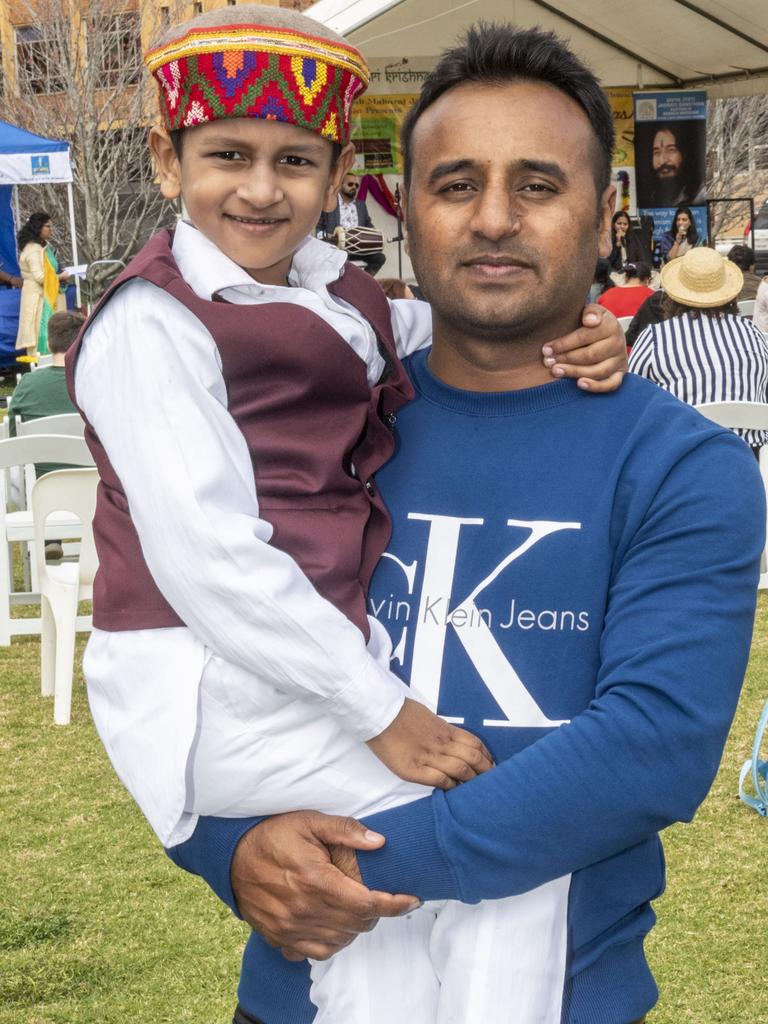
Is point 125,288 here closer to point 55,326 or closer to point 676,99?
point 55,326

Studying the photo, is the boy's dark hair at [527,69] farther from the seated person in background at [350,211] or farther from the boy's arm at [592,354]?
the seated person in background at [350,211]

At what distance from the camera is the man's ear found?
1943 millimetres

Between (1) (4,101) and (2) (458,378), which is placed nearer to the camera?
(2) (458,378)

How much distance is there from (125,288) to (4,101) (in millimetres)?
26674

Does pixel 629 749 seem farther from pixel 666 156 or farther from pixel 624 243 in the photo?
pixel 666 156

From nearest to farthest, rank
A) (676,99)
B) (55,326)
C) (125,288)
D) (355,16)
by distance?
(125,288)
(55,326)
(355,16)
(676,99)

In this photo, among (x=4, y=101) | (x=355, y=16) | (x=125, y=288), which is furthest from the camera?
(x=4, y=101)

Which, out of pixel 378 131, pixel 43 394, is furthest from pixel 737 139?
pixel 43 394

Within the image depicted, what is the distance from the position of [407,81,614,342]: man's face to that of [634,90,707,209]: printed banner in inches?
497

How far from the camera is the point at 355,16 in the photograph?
1149 cm

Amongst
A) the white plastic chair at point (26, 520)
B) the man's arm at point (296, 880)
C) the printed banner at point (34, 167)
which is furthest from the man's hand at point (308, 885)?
the printed banner at point (34, 167)

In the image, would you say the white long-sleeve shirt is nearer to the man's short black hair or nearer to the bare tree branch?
the man's short black hair

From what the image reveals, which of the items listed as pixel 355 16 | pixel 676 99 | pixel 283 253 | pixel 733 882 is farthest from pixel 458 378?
pixel 676 99

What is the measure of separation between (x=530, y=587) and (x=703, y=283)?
5708mm
